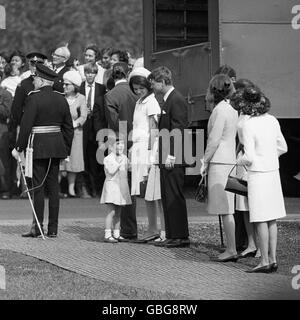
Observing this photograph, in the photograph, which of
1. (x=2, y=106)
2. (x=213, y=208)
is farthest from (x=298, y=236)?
(x=2, y=106)

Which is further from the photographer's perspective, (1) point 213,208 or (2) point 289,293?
(1) point 213,208

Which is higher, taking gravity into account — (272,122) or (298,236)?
(272,122)

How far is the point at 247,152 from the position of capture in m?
12.9

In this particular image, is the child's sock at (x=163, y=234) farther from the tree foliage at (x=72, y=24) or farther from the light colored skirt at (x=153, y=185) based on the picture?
the tree foliage at (x=72, y=24)

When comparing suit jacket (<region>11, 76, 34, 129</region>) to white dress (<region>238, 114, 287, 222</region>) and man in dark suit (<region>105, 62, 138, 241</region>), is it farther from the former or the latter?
white dress (<region>238, 114, 287, 222</region>)

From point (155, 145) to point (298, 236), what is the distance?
2.08 meters

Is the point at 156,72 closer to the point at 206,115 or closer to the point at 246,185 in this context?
the point at 246,185

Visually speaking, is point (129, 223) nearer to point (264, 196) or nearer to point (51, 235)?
point (51, 235)

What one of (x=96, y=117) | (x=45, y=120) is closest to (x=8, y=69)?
(x=96, y=117)

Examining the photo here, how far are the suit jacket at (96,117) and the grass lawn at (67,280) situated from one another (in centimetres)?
491

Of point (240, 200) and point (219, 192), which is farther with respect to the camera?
point (240, 200)

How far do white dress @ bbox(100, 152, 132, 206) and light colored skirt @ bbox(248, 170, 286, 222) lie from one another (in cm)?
258

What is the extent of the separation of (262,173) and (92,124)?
7.36 m

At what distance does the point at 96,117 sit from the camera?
19.8 metres
